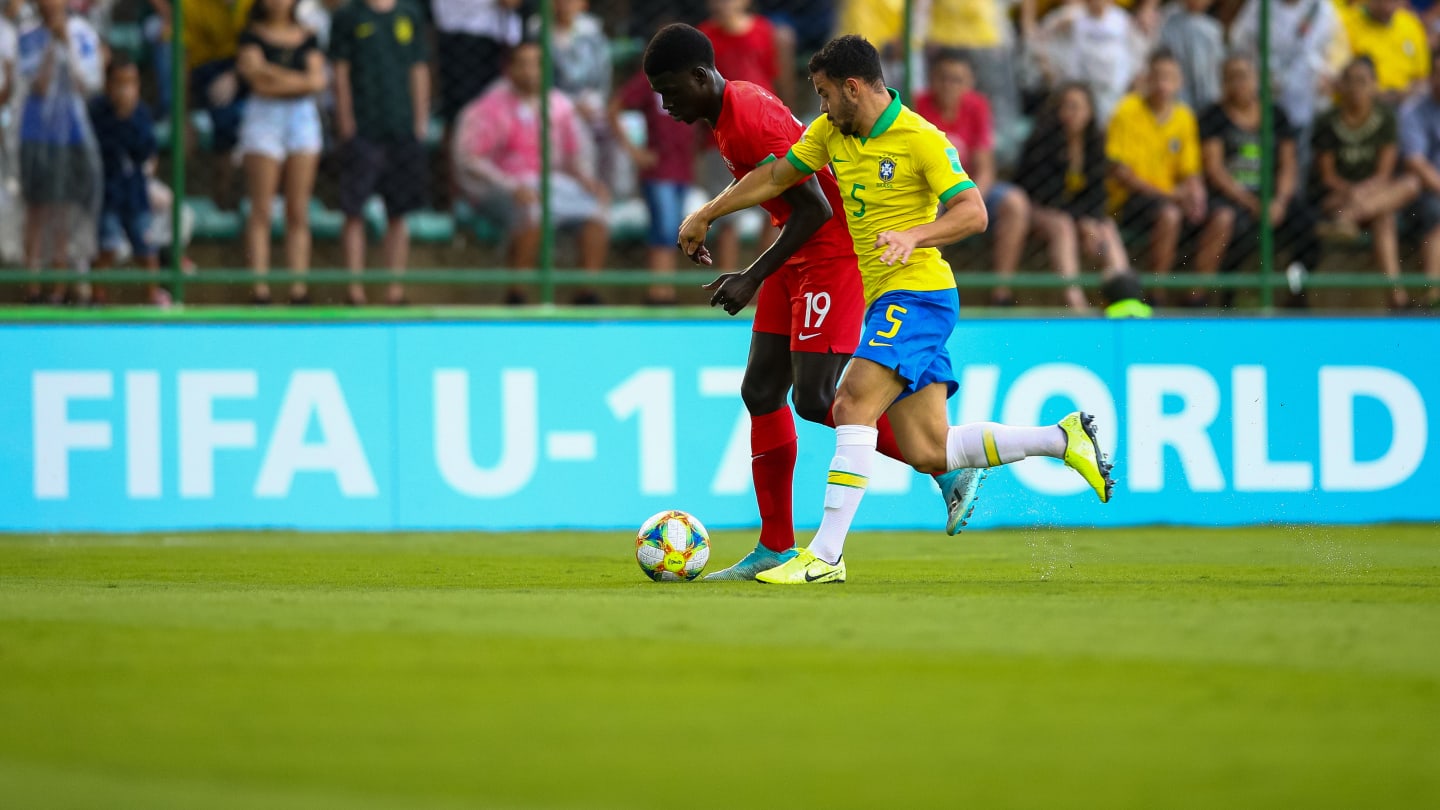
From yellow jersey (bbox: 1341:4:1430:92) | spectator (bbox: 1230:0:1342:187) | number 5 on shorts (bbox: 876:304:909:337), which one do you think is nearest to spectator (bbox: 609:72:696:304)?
spectator (bbox: 1230:0:1342:187)

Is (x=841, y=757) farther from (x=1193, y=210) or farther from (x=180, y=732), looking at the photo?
(x=1193, y=210)

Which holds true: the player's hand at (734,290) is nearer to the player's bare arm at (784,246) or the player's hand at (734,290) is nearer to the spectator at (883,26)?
the player's bare arm at (784,246)

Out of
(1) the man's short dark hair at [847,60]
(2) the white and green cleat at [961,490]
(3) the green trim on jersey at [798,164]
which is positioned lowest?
(2) the white and green cleat at [961,490]

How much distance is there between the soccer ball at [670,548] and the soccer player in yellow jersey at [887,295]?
371mm

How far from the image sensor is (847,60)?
7586 mm

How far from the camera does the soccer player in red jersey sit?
8.01m

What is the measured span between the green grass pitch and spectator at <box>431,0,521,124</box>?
18.3ft

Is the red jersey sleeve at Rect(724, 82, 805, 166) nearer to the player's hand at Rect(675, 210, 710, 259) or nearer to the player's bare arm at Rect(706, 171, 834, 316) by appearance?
the player's bare arm at Rect(706, 171, 834, 316)

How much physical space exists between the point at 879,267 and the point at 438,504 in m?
5.10

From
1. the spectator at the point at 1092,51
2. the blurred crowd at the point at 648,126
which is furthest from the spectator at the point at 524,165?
the spectator at the point at 1092,51

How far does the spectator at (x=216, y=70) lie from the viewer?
1245cm

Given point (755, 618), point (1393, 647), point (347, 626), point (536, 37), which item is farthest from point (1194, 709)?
point (536, 37)

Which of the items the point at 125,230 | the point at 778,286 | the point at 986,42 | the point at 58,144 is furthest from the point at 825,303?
the point at 58,144

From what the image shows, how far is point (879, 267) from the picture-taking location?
782 cm
